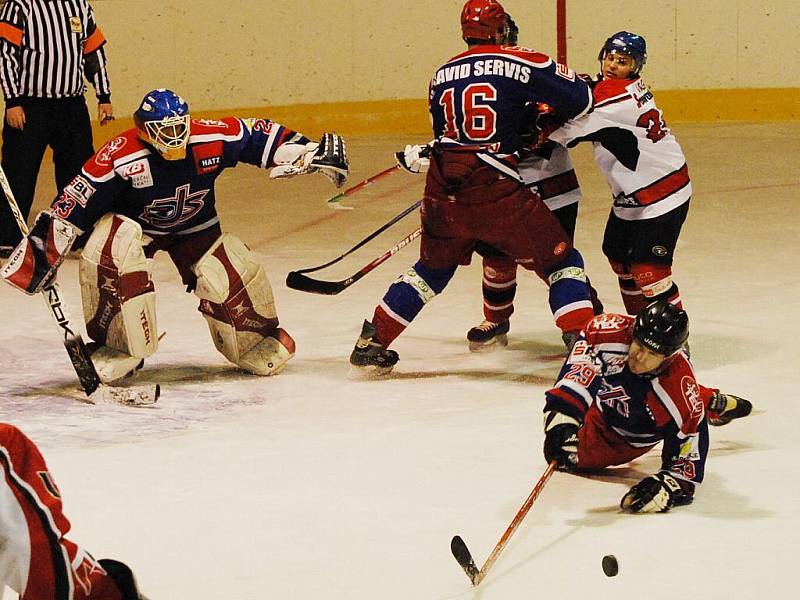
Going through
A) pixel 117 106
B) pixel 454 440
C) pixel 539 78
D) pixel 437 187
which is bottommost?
pixel 117 106

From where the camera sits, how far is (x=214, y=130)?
15.1 ft

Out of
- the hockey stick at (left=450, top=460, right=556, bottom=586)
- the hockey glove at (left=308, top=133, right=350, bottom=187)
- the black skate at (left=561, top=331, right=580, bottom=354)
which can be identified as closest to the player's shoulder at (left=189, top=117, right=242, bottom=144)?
the hockey glove at (left=308, top=133, right=350, bottom=187)

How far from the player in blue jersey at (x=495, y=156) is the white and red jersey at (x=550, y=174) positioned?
255mm

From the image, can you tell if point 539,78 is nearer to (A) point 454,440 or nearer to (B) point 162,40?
(A) point 454,440

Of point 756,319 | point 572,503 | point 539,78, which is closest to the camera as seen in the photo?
point 572,503

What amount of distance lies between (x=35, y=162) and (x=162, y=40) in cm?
274

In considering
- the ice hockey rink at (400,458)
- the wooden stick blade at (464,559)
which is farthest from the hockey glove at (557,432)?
the wooden stick blade at (464,559)

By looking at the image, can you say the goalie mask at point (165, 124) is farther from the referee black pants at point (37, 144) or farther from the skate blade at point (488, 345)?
the referee black pants at point (37, 144)

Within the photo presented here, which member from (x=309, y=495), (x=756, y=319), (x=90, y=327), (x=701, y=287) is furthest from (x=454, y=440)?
(x=701, y=287)

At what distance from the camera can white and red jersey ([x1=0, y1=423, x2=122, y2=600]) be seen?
7.07ft

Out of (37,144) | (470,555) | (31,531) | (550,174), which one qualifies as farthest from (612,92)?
(37,144)

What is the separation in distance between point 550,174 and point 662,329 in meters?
1.73

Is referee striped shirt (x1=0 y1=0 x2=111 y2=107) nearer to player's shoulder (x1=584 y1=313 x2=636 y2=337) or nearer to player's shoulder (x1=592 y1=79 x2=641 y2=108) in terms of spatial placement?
player's shoulder (x1=592 y1=79 x2=641 y2=108)

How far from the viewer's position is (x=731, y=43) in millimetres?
9547
